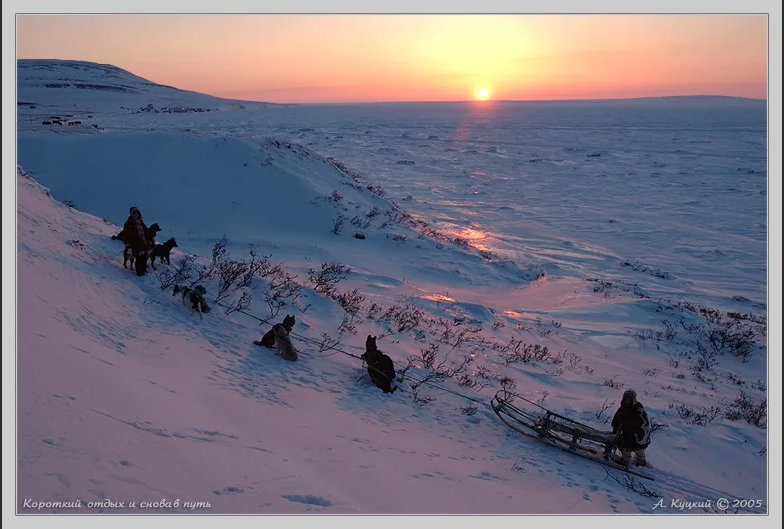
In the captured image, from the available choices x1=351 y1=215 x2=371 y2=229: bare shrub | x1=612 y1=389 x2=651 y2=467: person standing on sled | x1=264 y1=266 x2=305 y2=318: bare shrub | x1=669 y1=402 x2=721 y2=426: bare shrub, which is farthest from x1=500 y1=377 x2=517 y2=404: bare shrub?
x1=351 y1=215 x2=371 y2=229: bare shrub

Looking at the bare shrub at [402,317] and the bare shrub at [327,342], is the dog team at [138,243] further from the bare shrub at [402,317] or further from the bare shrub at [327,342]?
the bare shrub at [402,317]

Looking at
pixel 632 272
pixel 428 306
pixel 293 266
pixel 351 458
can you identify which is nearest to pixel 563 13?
pixel 351 458

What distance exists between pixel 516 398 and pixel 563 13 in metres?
5.45

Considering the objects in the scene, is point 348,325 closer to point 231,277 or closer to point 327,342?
point 327,342

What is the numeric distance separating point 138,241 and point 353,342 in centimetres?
397

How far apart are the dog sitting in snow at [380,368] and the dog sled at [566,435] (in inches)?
57.0

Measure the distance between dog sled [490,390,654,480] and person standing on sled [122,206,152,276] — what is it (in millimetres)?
6082

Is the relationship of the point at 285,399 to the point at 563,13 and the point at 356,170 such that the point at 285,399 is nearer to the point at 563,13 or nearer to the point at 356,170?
the point at 563,13

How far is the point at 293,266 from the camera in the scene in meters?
13.4

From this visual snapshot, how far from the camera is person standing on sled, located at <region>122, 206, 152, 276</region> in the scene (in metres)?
8.57

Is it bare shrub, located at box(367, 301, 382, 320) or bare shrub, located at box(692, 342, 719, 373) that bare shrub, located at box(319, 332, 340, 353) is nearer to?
bare shrub, located at box(367, 301, 382, 320)

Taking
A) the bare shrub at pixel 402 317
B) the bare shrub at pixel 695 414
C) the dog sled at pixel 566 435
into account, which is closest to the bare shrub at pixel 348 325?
the bare shrub at pixel 402 317

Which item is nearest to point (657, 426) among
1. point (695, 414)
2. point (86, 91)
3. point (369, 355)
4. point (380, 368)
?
point (695, 414)

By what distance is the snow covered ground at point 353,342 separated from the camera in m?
4.74
